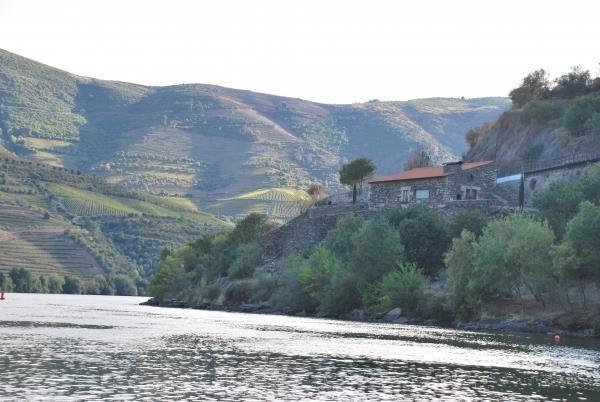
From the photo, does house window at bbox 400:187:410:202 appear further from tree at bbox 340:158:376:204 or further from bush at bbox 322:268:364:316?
bush at bbox 322:268:364:316

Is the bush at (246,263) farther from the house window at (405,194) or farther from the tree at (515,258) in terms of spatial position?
the tree at (515,258)

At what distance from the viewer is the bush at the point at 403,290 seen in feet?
335

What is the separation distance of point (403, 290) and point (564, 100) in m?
49.8

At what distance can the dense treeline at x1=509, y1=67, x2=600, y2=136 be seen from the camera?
12400cm

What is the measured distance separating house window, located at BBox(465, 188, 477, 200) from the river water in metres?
44.0

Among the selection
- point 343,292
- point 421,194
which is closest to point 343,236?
point 421,194

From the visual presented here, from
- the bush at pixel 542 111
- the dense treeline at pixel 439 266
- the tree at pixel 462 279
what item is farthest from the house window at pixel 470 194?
the tree at pixel 462 279

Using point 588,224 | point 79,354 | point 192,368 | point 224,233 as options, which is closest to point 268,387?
point 192,368

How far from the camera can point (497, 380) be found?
48125 millimetres

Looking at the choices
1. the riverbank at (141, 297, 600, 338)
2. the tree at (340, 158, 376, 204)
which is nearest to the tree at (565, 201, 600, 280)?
the riverbank at (141, 297, 600, 338)

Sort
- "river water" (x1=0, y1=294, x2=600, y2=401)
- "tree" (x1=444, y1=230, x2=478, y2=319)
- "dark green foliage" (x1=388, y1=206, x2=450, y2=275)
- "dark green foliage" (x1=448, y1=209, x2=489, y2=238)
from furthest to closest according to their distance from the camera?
1. "dark green foliage" (x1=388, y1=206, x2=450, y2=275)
2. "dark green foliage" (x1=448, y1=209, x2=489, y2=238)
3. "tree" (x1=444, y1=230, x2=478, y2=319)
4. "river water" (x1=0, y1=294, x2=600, y2=401)

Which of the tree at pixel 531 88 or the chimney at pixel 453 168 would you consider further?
the tree at pixel 531 88

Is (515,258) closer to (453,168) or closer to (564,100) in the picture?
(453,168)

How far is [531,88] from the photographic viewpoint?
149 metres
